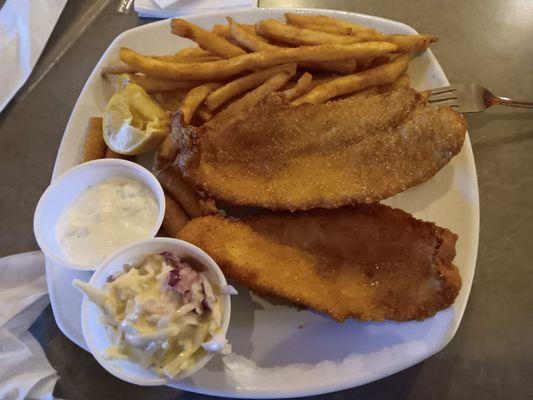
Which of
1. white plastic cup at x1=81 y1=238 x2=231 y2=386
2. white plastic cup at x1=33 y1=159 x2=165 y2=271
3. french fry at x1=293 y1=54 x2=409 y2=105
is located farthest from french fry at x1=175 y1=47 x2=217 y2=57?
white plastic cup at x1=81 y1=238 x2=231 y2=386

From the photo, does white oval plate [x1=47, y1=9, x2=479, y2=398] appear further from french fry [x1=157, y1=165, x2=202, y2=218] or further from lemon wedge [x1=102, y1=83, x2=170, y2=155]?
french fry [x1=157, y1=165, x2=202, y2=218]

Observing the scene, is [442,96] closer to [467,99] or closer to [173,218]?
[467,99]

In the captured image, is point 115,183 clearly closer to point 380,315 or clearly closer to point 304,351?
point 304,351

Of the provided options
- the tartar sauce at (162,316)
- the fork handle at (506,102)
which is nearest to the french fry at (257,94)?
the tartar sauce at (162,316)

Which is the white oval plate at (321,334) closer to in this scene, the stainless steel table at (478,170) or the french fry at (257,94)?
the stainless steel table at (478,170)

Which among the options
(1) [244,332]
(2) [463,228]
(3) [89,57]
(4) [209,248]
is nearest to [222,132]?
(4) [209,248]
